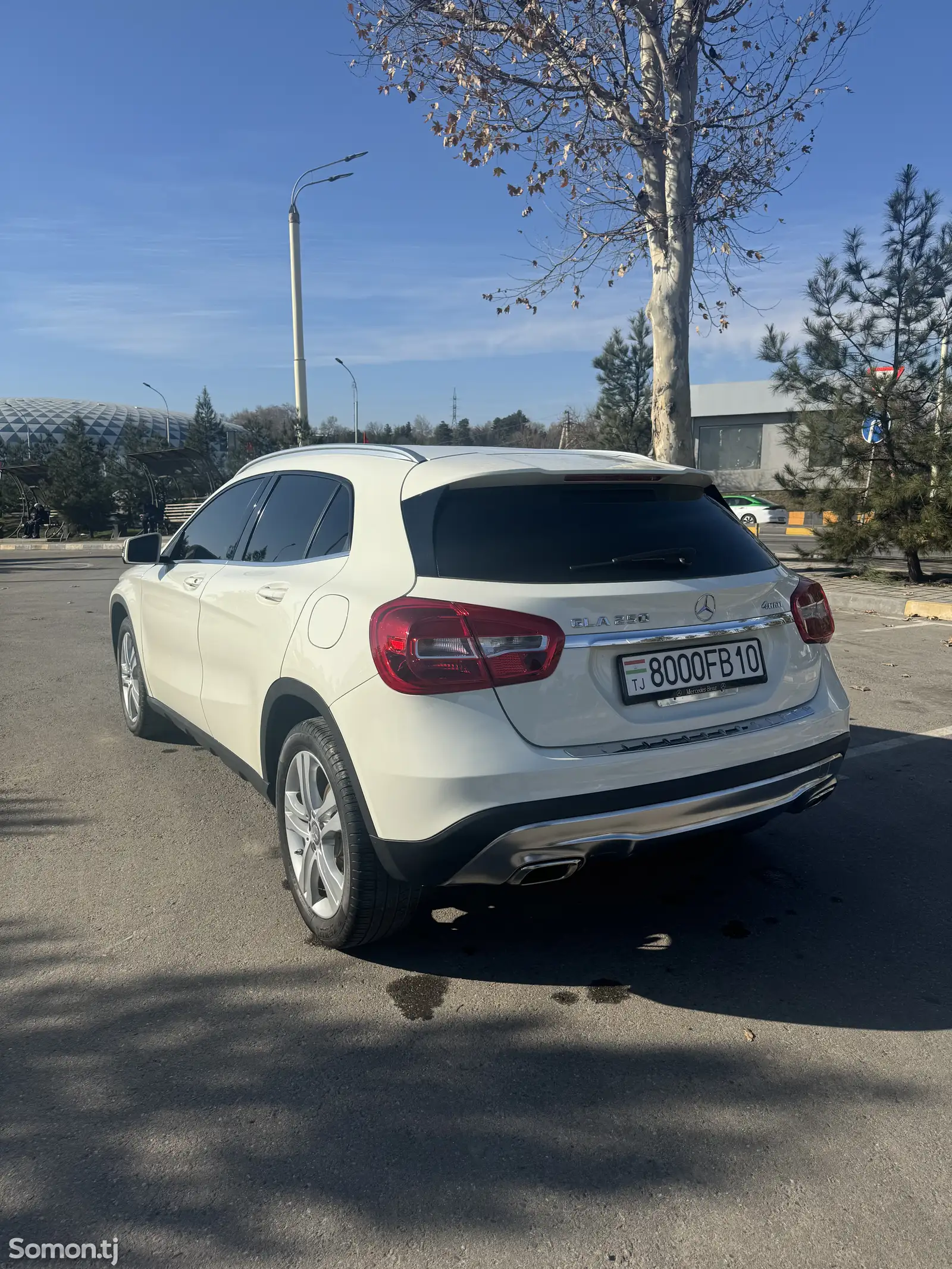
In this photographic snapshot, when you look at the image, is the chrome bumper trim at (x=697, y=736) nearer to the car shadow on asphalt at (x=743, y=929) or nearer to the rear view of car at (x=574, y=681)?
the rear view of car at (x=574, y=681)

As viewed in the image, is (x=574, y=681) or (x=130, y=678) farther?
(x=130, y=678)

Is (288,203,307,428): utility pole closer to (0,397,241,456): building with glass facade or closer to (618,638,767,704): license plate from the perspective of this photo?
(618,638,767,704): license plate

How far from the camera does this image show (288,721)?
11.0ft

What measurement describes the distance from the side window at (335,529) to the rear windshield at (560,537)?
0.36m

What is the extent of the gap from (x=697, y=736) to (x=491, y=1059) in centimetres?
112

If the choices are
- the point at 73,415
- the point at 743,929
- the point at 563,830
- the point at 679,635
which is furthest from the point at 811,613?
the point at 73,415

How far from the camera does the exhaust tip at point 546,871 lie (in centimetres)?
264

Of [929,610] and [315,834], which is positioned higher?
[315,834]

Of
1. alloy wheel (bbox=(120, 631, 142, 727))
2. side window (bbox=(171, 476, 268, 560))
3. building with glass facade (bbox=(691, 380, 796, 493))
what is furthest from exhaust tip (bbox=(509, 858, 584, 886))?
building with glass facade (bbox=(691, 380, 796, 493))

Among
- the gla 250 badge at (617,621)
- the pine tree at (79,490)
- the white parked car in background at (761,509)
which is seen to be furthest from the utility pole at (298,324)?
the gla 250 badge at (617,621)

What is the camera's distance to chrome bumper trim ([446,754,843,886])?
2604 millimetres

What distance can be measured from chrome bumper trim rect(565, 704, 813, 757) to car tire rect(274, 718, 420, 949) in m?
0.71

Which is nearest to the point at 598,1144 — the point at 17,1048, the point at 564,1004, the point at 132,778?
the point at 564,1004

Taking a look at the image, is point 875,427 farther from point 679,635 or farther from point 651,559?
point 679,635
